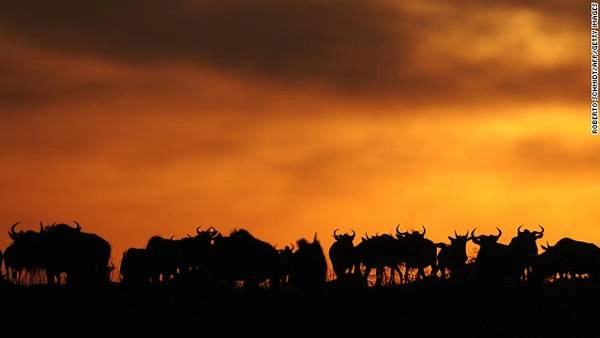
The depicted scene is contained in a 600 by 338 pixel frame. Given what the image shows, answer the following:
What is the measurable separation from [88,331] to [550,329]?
10089 mm

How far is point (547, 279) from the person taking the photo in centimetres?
3694

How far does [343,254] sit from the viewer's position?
40.8 meters

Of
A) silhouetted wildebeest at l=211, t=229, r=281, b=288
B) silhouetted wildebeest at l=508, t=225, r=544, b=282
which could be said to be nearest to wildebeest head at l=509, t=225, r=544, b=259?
silhouetted wildebeest at l=508, t=225, r=544, b=282

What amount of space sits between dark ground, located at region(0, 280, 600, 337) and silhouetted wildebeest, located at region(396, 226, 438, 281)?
10704 millimetres

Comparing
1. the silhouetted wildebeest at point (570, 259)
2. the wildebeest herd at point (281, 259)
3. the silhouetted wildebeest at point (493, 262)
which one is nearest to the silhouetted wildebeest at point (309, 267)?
the wildebeest herd at point (281, 259)

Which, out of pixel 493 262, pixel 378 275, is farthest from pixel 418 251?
pixel 493 262

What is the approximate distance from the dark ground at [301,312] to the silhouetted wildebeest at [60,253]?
459 centimetres

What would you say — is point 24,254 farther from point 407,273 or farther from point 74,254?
point 407,273

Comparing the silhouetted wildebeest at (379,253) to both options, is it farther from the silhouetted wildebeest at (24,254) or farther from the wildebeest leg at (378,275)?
the silhouetted wildebeest at (24,254)

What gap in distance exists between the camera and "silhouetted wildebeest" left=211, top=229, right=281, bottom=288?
1266 inches

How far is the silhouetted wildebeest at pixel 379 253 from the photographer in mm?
41062

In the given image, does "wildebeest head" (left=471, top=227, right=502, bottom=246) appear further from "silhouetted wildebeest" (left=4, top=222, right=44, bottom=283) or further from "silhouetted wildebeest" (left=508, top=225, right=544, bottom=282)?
"silhouetted wildebeest" (left=4, top=222, right=44, bottom=283)

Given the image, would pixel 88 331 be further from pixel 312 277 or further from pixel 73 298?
pixel 312 277

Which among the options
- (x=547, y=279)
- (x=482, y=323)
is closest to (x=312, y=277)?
(x=482, y=323)
